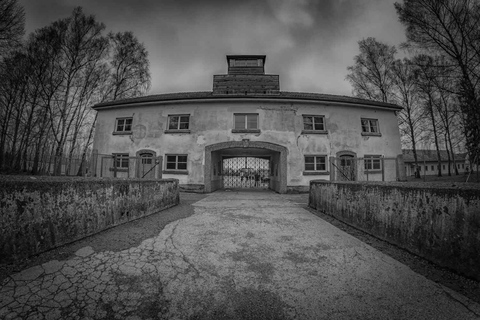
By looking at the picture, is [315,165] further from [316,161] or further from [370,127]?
[370,127]

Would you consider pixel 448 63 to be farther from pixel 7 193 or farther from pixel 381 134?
pixel 7 193

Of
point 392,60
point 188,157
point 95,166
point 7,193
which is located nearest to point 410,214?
point 7,193

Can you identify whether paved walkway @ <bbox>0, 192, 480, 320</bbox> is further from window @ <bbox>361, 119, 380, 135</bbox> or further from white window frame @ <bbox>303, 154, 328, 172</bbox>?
window @ <bbox>361, 119, 380, 135</bbox>

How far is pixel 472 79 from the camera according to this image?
11.9 meters

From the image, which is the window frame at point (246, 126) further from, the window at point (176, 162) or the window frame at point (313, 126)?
the window at point (176, 162)

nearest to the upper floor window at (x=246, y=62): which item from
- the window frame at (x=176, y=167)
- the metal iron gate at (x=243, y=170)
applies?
the metal iron gate at (x=243, y=170)

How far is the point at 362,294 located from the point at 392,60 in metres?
25.4

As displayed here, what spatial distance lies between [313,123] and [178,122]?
9.19 metres

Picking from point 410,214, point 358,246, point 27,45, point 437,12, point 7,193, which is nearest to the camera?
point 7,193

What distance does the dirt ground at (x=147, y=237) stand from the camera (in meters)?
2.11

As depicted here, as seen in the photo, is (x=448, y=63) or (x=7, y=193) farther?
(x=448, y=63)

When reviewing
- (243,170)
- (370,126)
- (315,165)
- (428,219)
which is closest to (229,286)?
(428,219)

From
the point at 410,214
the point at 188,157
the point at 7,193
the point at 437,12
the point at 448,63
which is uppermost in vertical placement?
the point at 437,12

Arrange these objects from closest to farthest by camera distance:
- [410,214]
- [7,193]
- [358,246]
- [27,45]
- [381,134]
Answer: [7,193], [410,214], [358,246], [381,134], [27,45]
